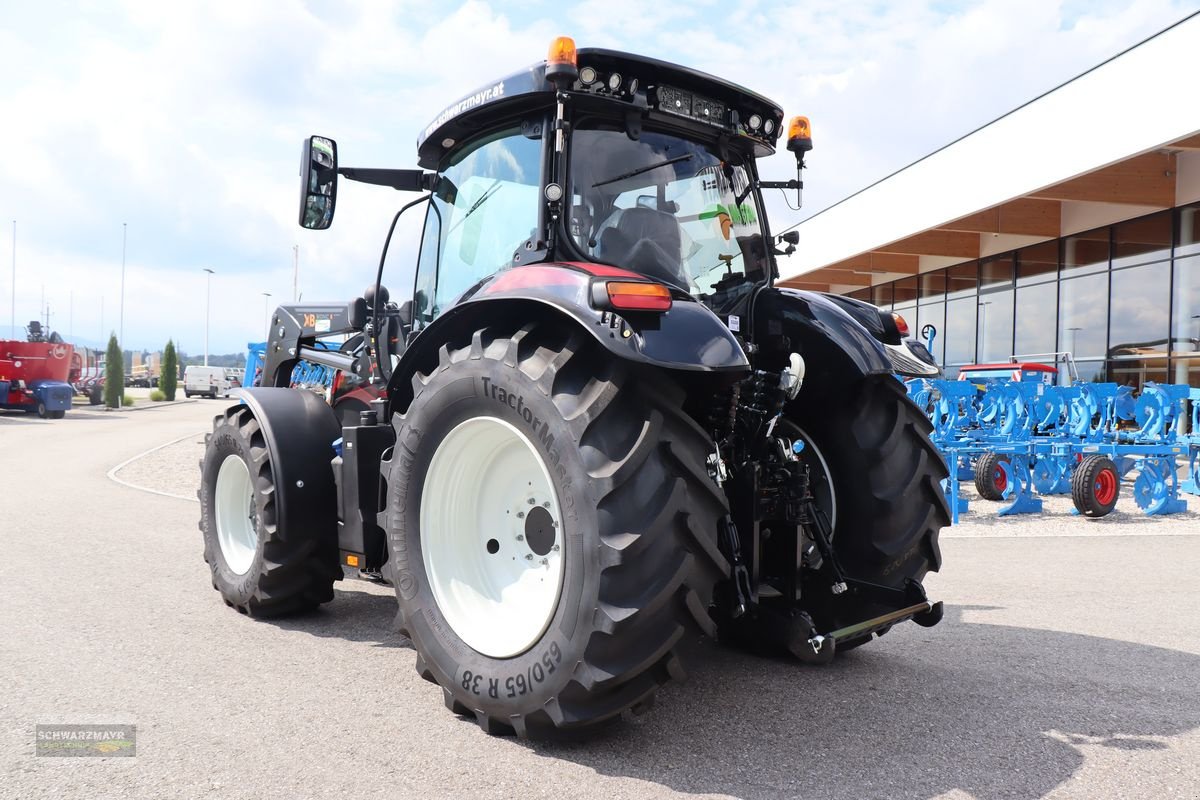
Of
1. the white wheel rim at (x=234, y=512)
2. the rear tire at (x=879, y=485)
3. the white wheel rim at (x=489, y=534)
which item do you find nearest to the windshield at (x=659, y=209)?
the rear tire at (x=879, y=485)

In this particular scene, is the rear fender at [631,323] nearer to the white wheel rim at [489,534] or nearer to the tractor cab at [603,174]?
the tractor cab at [603,174]

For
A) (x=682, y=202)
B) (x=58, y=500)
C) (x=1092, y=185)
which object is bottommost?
(x=58, y=500)

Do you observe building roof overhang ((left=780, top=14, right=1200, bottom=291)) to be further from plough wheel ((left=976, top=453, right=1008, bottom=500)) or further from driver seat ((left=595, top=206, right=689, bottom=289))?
driver seat ((left=595, top=206, right=689, bottom=289))

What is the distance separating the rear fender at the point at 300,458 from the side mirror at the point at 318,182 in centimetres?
104

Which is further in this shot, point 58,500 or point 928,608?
point 58,500

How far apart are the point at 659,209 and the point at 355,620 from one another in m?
2.88


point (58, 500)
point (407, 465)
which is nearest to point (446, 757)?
point (407, 465)

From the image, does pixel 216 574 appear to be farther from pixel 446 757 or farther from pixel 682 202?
pixel 682 202

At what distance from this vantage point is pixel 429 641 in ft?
11.3

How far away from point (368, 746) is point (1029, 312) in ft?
63.8

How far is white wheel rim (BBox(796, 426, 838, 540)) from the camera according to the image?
406 cm

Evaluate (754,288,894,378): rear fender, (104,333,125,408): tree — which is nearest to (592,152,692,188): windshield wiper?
(754,288,894,378): rear fender

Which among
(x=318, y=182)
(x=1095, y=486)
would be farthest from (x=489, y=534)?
(x=1095, y=486)

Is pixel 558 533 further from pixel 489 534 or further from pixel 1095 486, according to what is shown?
pixel 1095 486
